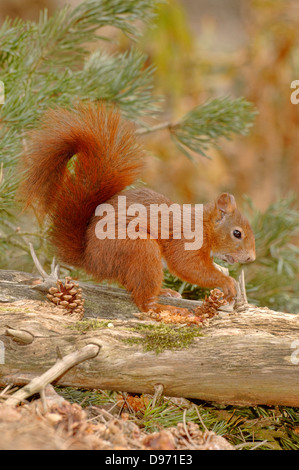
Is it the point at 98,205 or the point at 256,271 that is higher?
the point at 98,205

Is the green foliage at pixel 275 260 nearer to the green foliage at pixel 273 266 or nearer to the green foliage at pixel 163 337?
the green foliage at pixel 273 266

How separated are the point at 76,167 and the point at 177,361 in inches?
23.9

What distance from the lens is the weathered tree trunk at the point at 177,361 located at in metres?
0.90

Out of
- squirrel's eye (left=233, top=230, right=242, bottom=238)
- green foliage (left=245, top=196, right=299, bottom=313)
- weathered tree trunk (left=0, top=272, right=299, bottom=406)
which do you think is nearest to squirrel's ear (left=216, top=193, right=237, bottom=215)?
squirrel's eye (left=233, top=230, right=242, bottom=238)

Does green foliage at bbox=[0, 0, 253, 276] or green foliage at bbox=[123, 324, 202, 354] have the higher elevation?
green foliage at bbox=[0, 0, 253, 276]

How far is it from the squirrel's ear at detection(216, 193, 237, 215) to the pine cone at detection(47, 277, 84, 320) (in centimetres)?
55

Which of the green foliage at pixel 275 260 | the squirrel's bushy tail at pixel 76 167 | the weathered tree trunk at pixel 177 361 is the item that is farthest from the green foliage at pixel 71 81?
the weathered tree trunk at pixel 177 361

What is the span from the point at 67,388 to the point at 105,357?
153mm

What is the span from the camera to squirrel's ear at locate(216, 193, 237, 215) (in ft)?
4.75

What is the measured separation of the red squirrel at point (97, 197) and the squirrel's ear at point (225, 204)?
13 centimetres

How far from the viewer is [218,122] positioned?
178cm

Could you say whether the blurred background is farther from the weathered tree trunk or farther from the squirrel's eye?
the weathered tree trunk
